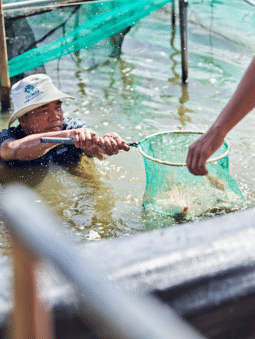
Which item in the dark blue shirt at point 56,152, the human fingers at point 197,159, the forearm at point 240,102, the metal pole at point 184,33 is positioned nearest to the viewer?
the forearm at point 240,102

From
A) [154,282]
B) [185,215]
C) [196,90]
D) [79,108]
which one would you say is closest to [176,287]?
[154,282]

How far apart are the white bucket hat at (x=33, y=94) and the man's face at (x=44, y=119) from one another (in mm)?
76

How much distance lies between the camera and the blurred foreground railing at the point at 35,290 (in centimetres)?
53

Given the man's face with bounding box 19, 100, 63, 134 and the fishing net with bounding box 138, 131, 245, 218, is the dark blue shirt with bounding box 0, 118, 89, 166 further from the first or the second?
the fishing net with bounding box 138, 131, 245, 218

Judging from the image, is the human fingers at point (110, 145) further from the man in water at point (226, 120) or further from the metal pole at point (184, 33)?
the metal pole at point (184, 33)

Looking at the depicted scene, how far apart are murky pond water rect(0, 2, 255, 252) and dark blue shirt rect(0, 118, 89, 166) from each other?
0.09 metres

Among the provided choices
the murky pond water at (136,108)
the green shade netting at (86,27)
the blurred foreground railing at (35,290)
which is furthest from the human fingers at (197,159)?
the green shade netting at (86,27)

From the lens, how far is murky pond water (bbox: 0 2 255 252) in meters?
3.67

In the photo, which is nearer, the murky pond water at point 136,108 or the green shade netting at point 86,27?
the murky pond water at point 136,108

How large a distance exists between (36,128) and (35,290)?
140 inches

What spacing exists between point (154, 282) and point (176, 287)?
0.05 meters

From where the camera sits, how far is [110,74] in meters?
7.37

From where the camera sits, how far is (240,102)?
79.7 inches

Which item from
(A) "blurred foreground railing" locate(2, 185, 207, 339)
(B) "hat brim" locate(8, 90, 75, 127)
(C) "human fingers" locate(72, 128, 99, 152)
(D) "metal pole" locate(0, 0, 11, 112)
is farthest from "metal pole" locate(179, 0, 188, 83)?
(A) "blurred foreground railing" locate(2, 185, 207, 339)
